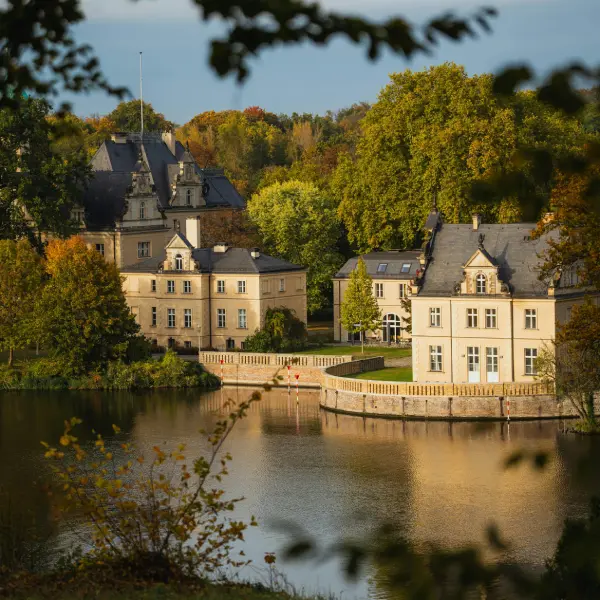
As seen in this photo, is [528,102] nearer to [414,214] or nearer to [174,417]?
[414,214]

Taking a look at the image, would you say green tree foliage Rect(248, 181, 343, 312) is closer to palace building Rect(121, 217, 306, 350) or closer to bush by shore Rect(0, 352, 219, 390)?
palace building Rect(121, 217, 306, 350)

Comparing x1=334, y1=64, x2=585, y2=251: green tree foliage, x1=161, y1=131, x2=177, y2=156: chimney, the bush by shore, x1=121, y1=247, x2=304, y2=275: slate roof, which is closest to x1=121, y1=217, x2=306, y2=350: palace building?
x1=121, y1=247, x2=304, y2=275: slate roof

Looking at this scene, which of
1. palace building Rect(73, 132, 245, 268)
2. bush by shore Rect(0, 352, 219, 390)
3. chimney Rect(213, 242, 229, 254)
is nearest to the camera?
bush by shore Rect(0, 352, 219, 390)

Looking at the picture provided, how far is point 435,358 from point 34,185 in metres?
18.5

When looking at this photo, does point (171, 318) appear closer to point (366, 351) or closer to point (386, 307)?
point (366, 351)

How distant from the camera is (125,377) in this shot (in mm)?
47469

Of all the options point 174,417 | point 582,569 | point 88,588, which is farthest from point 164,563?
point 174,417

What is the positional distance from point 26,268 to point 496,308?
18354 millimetres

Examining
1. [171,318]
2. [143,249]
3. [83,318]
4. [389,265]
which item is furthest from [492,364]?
[143,249]

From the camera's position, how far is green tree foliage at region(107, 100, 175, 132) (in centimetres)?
9325

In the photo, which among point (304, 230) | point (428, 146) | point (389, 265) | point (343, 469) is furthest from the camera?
point (304, 230)

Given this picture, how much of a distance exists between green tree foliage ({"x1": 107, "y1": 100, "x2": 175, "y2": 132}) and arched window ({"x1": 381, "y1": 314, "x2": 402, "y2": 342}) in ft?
141

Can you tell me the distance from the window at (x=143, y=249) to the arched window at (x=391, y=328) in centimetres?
1156

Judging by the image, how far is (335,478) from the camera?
32375 millimetres
